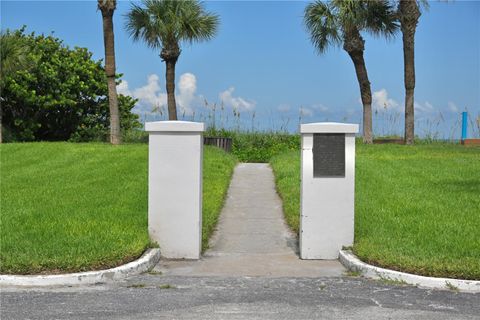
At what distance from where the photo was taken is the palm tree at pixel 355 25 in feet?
87.7

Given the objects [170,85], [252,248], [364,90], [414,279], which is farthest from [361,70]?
[414,279]

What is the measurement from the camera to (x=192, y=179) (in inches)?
304

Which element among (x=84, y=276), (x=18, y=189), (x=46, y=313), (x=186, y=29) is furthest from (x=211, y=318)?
(x=186, y=29)

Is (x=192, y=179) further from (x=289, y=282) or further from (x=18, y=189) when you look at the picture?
(x=18, y=189)

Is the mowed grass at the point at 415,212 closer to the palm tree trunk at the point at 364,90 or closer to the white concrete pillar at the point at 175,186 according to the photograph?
the white concrete pillar at the point at 175,186

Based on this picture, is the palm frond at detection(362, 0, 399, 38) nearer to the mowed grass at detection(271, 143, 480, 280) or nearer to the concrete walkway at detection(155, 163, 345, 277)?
the mowed grass at detection(271, 143, 480, 280)

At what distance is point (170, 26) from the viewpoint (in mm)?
26703

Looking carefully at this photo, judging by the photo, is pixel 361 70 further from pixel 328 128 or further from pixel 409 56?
pixel 328 128

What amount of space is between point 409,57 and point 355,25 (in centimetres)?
271

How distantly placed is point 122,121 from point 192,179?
1048 inches

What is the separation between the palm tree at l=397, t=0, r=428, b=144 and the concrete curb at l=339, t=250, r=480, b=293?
19613 mm

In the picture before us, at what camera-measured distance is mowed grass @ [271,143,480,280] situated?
6.96m

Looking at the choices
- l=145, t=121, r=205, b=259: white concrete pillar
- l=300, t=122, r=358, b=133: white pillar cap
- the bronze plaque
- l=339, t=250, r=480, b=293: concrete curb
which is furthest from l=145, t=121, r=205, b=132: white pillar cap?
l=339, t=250, r=480, b=293: concrete curb

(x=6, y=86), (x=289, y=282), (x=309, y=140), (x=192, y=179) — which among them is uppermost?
(x=6, y=86)
